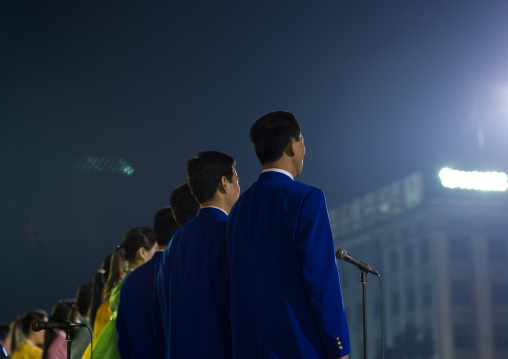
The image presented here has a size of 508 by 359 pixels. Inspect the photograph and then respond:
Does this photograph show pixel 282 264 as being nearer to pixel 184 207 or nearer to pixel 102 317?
pixel 184 207

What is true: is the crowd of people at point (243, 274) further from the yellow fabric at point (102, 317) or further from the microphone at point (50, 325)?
the yellow fabric at point (102, 317)

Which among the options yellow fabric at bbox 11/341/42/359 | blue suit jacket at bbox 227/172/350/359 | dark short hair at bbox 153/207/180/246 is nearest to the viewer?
blue suit jacket at bbox 227/172/350/359

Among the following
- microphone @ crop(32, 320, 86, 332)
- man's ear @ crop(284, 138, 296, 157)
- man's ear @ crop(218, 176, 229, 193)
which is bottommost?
microphone @ crop(32, 320, 86, 332)

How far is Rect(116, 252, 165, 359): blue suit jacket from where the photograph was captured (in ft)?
10.5

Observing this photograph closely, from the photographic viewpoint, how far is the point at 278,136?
2.54 metres

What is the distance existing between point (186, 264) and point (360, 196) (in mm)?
52470

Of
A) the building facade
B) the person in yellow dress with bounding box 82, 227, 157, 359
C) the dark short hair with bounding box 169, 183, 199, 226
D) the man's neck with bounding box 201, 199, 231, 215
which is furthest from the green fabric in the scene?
the building facade

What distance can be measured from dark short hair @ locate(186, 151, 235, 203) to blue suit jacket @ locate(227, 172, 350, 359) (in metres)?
0.36

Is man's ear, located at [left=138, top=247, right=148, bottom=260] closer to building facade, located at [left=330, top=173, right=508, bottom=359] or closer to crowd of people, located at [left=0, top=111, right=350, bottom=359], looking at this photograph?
crowd of people, located at [left=0, top=111, right=350, bottom=359]

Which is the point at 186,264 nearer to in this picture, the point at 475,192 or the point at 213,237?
the point at 213,237

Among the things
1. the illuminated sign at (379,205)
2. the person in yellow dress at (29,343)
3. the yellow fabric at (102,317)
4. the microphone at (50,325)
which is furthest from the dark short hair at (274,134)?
the illuminated sign at (379,205)

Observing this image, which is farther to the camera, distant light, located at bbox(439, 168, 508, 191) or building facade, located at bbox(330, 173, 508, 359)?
building facade, located at bbox(330, 173, 508, 359)

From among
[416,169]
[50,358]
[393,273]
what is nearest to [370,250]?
[393,273]

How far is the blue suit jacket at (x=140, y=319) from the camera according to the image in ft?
10.5
